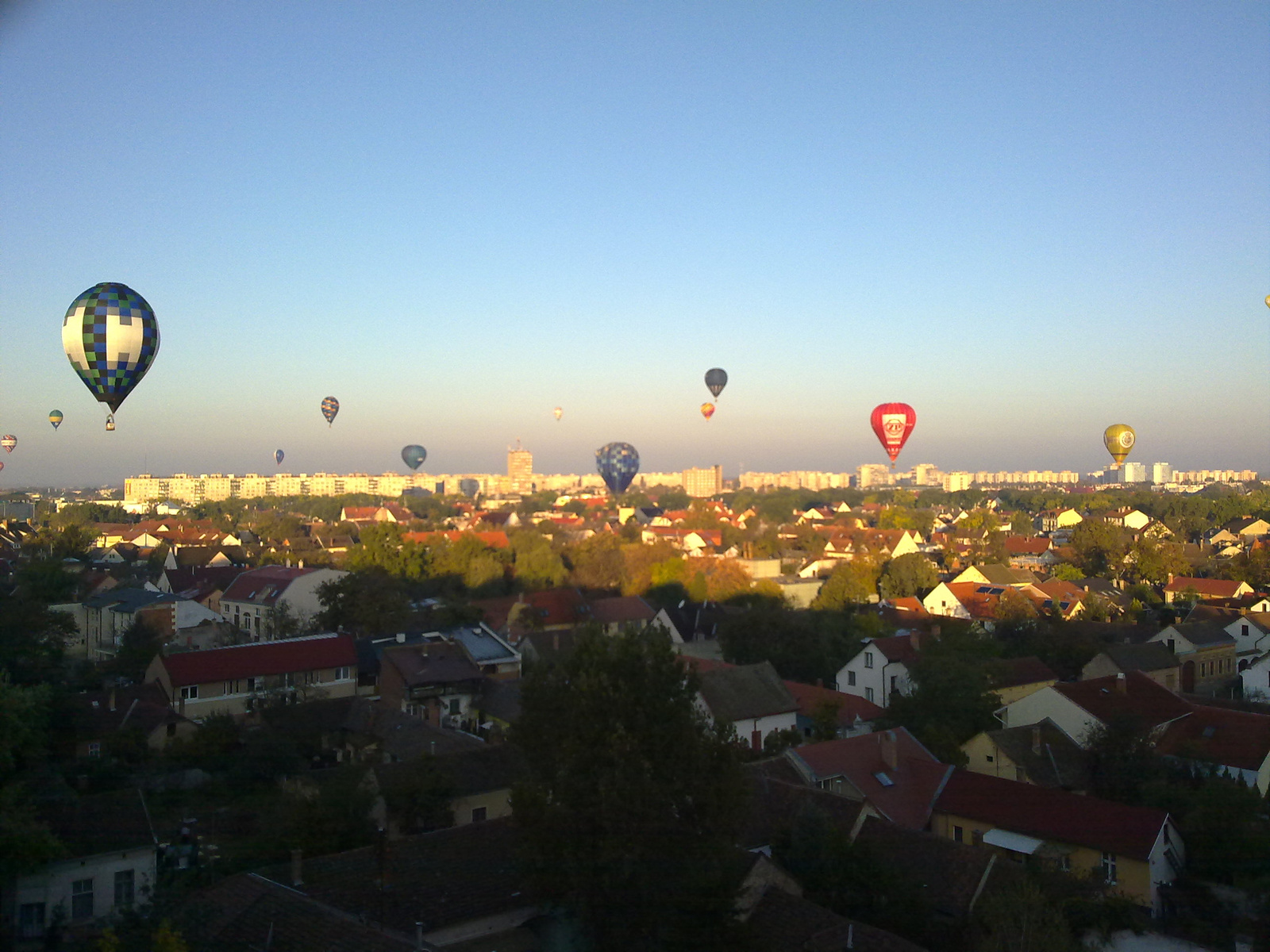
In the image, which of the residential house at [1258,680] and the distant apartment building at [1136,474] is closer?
the residential house at [1258,680]

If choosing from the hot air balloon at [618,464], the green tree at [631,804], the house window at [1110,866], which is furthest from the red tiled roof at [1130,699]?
the hot air balloon at [618,464]

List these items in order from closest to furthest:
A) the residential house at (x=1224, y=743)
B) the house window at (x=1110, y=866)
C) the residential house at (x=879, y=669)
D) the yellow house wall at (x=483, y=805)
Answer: the house window at (x=1110, y=866), the yellow house wall at (x=483, y=805), the residential house at (x=1224, y=743), the residential house at (x=879, y=669)

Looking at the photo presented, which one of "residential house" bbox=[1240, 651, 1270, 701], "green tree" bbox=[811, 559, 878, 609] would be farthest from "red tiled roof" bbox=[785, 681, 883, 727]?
"green tree" bbox=[811, 559, 878, 609]

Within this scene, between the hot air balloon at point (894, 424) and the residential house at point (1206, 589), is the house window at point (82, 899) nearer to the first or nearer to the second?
the hot air balloon at point (894, 424)

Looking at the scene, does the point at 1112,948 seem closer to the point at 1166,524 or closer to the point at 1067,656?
the point at 1067,656

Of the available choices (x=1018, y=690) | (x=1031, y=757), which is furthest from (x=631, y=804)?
(x=1018, y=690)

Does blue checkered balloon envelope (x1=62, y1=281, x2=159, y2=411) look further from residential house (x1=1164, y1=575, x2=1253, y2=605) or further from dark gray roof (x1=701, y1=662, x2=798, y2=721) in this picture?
residential house (x1=1164, y1=575, x2=1253, y2=605)

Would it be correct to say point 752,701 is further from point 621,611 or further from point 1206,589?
point 1206,589

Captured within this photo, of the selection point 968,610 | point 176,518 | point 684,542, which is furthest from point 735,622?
point 176,518
